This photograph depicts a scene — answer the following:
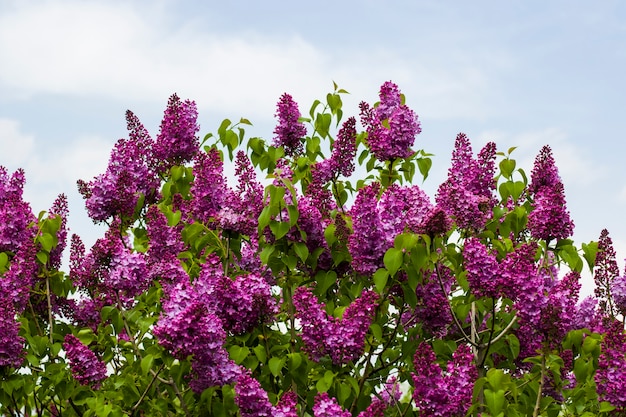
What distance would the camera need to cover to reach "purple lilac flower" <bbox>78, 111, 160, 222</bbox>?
7.62 metres

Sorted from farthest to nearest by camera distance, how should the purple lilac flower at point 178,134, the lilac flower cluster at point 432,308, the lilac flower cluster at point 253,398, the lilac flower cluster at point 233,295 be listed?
the purple lilac flower at point 178,134 < the lilac flower cluster at point 432,308 < the lilac flower cluster at point 233,295 < the lilac flower cluster at point 253,398

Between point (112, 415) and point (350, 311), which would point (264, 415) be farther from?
point (112, 415)

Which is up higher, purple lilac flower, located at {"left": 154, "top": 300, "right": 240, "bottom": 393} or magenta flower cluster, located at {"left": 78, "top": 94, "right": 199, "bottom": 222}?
magenta flower cluster, located at {"left": 78, "top": 94, "right": 199, "bottom": 222}

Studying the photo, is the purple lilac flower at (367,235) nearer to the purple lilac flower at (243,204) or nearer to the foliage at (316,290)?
the foliage at (316,290)

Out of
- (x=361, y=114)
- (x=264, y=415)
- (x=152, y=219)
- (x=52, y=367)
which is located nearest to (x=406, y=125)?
(x=361, y=114)

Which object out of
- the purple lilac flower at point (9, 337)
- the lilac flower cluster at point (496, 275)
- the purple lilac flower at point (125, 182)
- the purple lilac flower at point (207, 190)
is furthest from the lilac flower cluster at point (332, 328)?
the purple lilac flower at point (125, 182)

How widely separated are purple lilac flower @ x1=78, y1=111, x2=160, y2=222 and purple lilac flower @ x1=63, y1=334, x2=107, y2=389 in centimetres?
193

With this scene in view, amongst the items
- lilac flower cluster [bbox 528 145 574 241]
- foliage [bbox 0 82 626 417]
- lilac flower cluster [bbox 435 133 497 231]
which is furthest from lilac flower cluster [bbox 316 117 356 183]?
lilac flower cluster [bbox 528 145 574 241]

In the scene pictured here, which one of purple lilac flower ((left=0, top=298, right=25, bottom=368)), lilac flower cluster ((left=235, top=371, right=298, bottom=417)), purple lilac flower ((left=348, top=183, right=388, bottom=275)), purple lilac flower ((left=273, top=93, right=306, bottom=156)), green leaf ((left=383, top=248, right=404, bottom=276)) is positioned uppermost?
purple lilac flower ((left=273, top=93, right=306, bottom=156))

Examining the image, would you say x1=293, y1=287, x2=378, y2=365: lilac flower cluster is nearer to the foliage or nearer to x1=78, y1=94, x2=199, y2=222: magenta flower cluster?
the foliage

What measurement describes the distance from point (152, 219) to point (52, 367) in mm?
1423

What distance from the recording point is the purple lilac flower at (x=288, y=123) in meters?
7.40

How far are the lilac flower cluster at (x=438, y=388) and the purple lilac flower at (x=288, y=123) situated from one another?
294 centimetres

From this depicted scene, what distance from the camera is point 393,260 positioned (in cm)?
527
